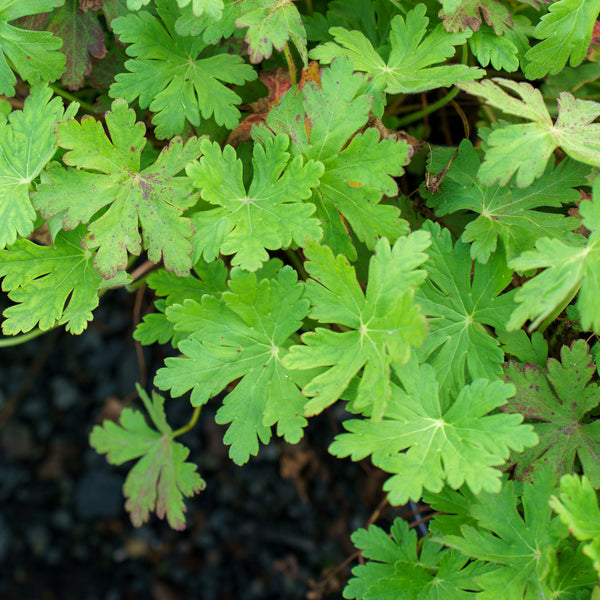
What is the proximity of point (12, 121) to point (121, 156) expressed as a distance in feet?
0.79

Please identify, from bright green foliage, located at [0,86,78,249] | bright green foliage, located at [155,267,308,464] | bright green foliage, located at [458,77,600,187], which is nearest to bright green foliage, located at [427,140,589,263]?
bright green foliage, located at [458,77,600,187]

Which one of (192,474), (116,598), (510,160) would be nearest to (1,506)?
A: (116,598)

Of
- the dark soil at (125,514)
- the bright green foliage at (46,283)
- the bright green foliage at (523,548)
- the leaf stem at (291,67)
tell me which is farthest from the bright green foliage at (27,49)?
the dark soil at (125,514)

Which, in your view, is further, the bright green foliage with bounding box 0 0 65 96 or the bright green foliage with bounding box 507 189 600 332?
the bright green foliage with bounding box 0 0 65 96

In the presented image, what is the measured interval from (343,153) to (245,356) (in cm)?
43

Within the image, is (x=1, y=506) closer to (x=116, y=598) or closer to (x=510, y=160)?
(x=116, y=598)

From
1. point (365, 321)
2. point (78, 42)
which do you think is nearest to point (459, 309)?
point (365, 321)

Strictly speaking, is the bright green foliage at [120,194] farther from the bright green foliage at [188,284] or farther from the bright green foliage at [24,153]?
the bright green foliage at [188,284]

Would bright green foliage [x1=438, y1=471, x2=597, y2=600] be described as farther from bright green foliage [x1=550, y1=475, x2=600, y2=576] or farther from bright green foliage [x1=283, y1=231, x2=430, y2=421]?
bright green foliage [x1=283, y1=231, x2=430, y2=421]

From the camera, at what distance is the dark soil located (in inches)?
93.0

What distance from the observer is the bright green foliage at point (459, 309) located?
112 centimetres

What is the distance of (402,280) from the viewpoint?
3.33ft

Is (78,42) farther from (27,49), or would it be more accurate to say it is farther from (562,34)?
(562,34)

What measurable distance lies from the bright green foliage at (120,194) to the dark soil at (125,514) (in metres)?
1.32
